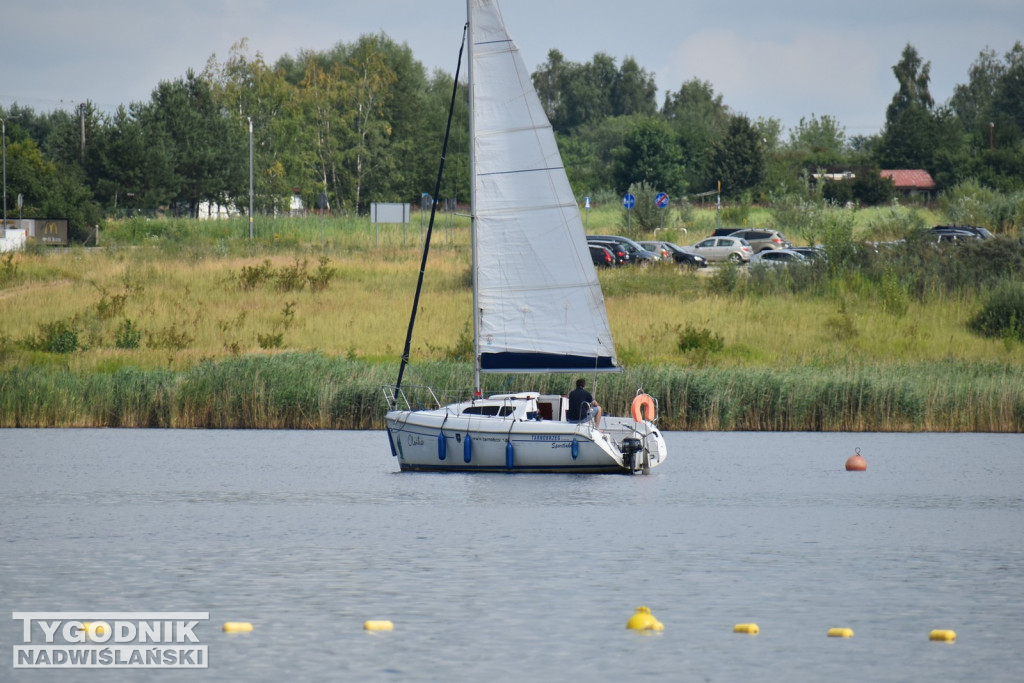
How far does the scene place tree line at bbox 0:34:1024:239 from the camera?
108 m

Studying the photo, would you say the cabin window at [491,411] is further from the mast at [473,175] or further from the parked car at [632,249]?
the parked car at [632,249]

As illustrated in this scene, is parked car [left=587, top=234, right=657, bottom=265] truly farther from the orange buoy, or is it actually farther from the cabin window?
the cabin window

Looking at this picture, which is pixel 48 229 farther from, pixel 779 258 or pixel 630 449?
pixel 630 449

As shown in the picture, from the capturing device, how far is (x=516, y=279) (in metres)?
33.5

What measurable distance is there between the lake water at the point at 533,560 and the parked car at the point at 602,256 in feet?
114

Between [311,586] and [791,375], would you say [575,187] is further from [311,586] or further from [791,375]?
[311,586]

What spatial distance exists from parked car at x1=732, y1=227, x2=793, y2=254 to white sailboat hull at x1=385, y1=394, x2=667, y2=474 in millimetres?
53003

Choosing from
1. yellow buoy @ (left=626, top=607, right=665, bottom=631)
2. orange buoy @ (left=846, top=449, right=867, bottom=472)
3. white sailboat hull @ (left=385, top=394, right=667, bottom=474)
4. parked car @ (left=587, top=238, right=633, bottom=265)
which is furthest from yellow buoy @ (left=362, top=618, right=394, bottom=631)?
parked car @ (left=587, top=238, right=633, bottom=265)

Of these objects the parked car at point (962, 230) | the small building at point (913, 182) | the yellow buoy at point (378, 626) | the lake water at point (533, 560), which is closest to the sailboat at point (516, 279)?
the lake water at point (533, 560)

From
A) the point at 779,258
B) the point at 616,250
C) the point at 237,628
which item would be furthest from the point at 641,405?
the point at 616,250

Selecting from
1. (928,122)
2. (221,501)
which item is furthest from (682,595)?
(928,122)

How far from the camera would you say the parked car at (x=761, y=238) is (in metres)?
85.2

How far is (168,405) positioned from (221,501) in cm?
1189

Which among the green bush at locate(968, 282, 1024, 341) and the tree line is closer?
the green bush at locate(968, 282, 1024, 341)
